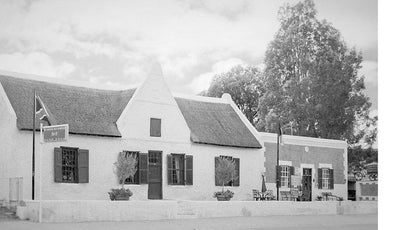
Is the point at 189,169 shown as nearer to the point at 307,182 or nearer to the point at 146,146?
the point at 146,146

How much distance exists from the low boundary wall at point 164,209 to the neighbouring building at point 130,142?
1.29 meters

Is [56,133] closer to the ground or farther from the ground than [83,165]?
farther from the ground

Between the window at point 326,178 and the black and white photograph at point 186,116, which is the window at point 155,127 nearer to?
the black and white photograph at point 186,116

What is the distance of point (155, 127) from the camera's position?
43.2ft

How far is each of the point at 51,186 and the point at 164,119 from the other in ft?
8.67

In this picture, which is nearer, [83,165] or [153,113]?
[83,165]

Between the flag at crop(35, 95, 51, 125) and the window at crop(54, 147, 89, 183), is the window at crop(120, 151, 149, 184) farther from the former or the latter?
the flag at crop(35, 95, 51, 125)

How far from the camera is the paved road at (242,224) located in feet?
29.5

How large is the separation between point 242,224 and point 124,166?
245 centimetres

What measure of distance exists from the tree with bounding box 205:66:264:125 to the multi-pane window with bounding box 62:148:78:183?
407 cm

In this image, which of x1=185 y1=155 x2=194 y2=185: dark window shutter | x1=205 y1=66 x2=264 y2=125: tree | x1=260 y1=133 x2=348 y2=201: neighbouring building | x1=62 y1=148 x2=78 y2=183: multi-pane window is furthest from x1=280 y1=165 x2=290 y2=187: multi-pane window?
x1=62 y1=148 x2=78 y2=183: multi-pane window

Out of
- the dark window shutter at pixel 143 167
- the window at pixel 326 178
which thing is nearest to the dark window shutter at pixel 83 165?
the dark window shutter at pixel 143 167

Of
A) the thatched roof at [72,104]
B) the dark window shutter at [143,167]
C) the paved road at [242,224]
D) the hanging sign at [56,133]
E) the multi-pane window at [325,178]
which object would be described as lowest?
the paved road at [242,224]

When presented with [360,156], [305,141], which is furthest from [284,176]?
[360,156]
